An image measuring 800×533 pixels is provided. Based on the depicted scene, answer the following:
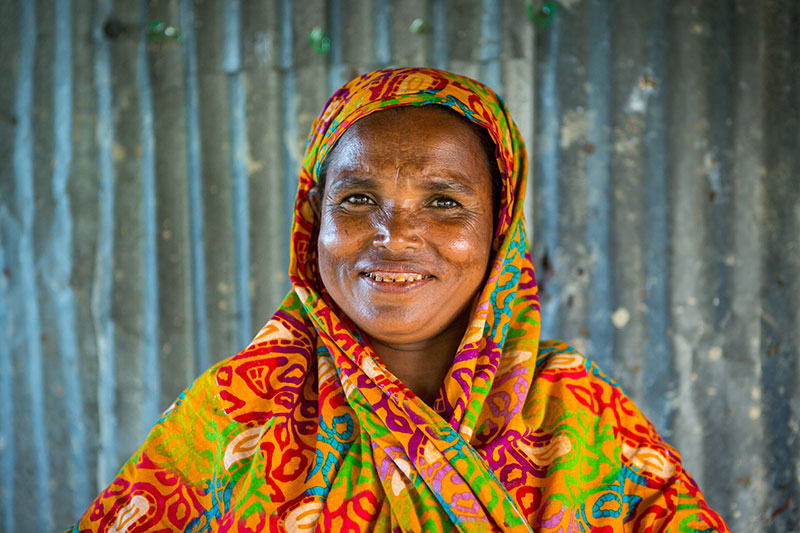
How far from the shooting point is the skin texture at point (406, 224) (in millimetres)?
1382

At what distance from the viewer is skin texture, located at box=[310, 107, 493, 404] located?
54.4 inches

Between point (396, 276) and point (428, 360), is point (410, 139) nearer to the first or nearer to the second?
point (396, 276)

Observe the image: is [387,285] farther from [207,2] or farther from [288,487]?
[207,2]

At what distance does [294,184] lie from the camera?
2375 mm

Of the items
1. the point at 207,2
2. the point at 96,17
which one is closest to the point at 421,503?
the point at 207,2

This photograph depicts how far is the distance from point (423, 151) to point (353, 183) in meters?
0.19

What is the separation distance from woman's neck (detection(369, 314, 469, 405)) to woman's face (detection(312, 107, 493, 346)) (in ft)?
0.27

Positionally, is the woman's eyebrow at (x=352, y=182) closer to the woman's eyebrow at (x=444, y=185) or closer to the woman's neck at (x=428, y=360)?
the woman's eyebrow at (x=444, y=185)

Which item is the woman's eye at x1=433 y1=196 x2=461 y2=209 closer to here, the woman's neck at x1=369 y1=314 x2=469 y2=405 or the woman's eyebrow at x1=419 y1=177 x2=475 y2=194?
the woman's eyebrow at x1=419 y1=177 x2=475 y2=194

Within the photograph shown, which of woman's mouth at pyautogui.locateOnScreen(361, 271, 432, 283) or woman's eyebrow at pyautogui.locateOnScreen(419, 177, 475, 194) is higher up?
woman's eyebrow at pyautogui.locateOnScreen(419, 177, 475, 194)

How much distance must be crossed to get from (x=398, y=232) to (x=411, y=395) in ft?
1.25

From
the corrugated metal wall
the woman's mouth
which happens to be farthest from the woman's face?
the corrugated metal wall

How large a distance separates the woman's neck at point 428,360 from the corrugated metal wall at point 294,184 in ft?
2.90

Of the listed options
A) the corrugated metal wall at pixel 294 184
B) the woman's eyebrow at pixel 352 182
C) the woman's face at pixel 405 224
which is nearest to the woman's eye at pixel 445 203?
the woman's face at pixel 405 224
